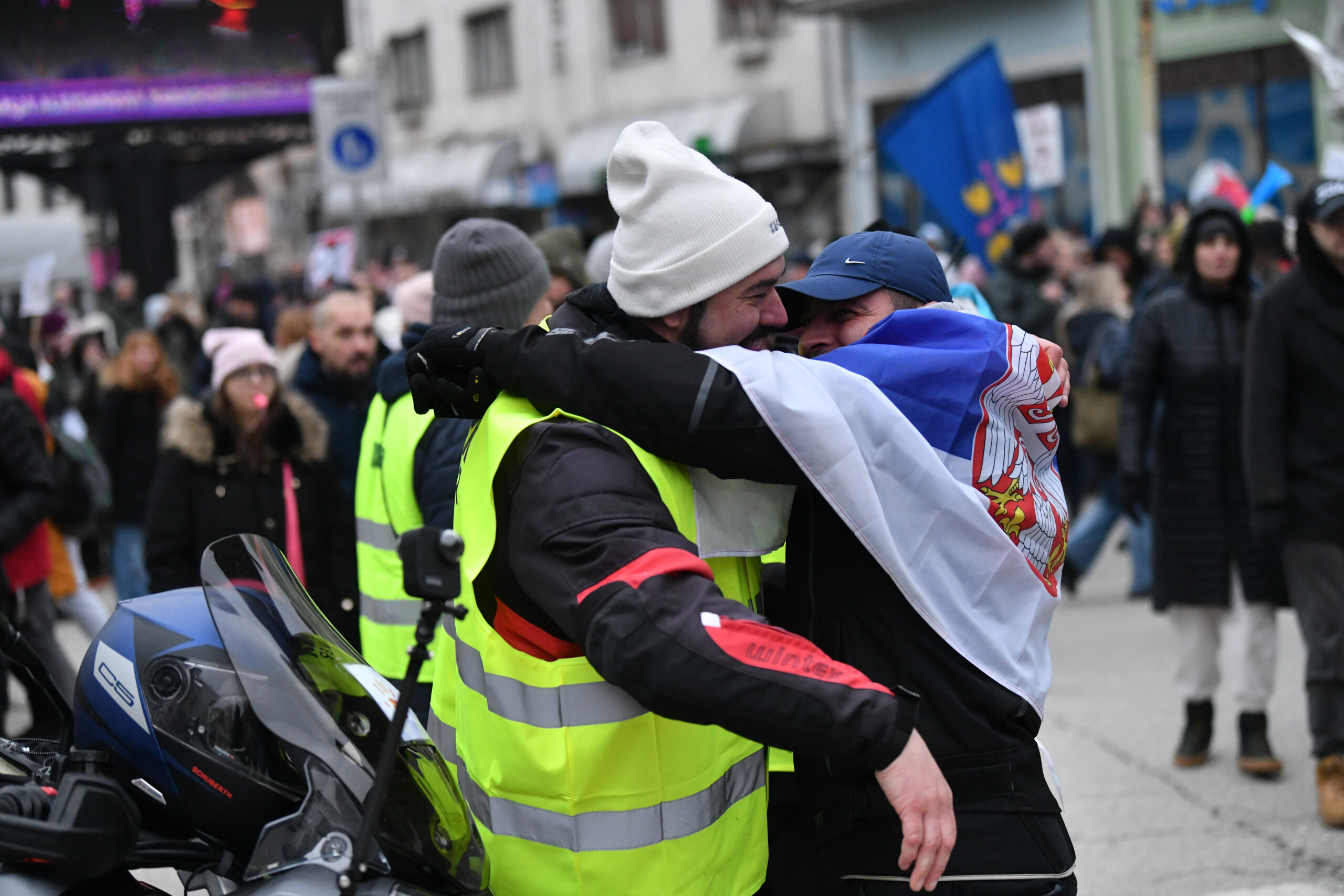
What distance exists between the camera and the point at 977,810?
91.0 inches

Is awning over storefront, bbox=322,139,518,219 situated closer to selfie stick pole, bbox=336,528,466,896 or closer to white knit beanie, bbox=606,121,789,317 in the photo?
white knit beanie, bbox=606,121,789,317

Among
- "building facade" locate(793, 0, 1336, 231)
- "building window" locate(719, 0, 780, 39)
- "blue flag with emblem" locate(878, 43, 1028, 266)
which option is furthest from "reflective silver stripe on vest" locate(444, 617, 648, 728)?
"building window" locate(719, 0, 780, 39)

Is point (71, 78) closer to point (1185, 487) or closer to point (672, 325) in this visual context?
point (1185, 487)

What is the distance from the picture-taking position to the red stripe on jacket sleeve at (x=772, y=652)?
1964mm

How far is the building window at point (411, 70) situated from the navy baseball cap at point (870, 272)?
28763 mm

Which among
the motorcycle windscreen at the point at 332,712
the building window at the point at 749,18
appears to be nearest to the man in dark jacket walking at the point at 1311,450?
the motorcycle windscreen at the point at 332,712

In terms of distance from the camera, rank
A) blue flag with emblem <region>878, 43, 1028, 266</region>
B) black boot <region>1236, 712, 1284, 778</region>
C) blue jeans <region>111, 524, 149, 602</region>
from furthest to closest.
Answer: blue flag with emblem <region>878, 43, 1028, 266</region>
blue jeans <region>111, 524, 149, 602</region>
black boot <region>1236, 712, 1284, 778</region>

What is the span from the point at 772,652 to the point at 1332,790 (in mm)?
3767

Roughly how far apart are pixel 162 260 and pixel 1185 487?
Answer: 771 inches

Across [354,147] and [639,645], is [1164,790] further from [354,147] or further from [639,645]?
Answer: [354,147]

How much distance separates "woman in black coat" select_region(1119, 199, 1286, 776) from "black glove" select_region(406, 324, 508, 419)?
4.09 m

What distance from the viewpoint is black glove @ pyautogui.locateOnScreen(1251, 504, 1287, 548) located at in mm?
5035

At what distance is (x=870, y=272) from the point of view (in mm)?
2568

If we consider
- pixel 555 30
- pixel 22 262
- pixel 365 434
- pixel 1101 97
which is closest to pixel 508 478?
pixel 365 434
